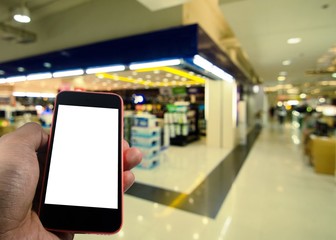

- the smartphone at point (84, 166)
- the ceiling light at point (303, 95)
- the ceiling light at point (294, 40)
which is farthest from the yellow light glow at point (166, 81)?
the ceiling light at point (303, 95)

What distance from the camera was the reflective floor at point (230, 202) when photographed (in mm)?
2186

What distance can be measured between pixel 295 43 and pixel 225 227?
442cm

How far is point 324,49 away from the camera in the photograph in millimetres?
5191

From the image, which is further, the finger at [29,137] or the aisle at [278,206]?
the aisle at [278,206]

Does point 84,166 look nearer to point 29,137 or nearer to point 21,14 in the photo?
point 29,137

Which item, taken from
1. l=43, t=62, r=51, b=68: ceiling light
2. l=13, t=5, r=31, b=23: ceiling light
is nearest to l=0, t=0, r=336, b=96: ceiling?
l=13, t=5, r=31, b=23: ceiling light

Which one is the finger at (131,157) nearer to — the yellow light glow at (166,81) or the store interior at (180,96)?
the store interior at (180,96)

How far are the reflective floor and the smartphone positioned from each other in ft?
1.49

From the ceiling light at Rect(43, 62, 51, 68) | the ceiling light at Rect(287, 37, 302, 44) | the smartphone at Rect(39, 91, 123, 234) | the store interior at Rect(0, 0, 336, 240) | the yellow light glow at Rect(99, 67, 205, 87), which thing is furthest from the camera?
the ceiling light at Rect(43, 62, 51, 68)

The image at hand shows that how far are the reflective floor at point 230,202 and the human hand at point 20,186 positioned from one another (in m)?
0.50

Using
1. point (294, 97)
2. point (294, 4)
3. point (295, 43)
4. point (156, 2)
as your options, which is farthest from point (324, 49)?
point (294, 97)

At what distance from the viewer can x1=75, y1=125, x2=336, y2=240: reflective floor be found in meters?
2.19

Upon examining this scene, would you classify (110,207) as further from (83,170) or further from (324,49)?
(324,49)

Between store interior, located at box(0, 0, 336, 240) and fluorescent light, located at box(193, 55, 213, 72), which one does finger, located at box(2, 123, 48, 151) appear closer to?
store interior, located at box(0, 0, 336, 240)
